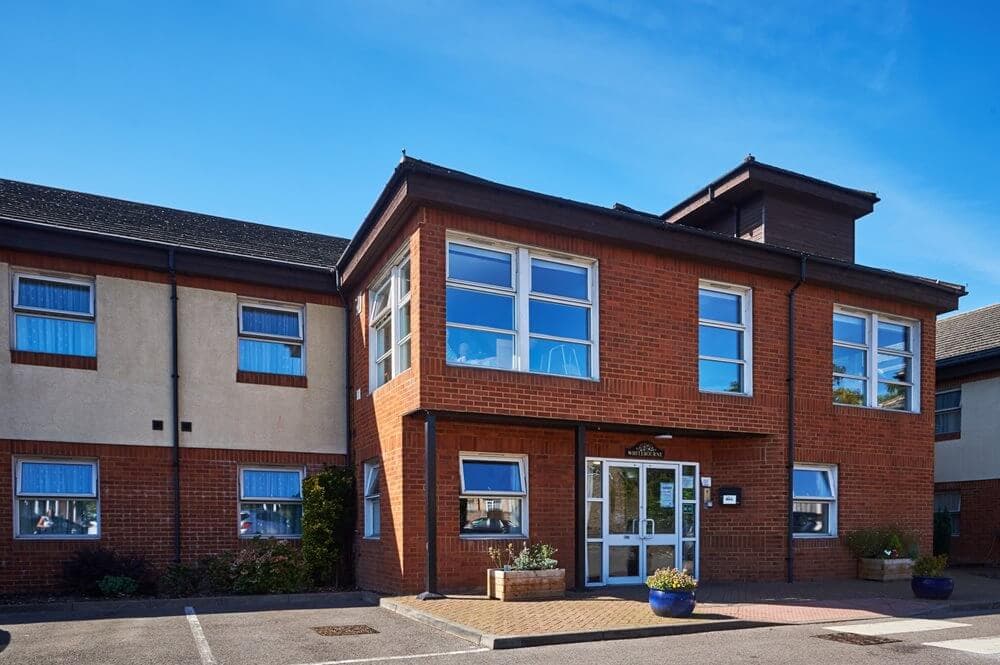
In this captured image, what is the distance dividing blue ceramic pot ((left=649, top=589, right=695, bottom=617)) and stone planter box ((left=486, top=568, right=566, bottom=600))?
70.5 inches

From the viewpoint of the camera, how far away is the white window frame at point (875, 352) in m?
15.7

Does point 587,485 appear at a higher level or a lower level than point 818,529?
higher

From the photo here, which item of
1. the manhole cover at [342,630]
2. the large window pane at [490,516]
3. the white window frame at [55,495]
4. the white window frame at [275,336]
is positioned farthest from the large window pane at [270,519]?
the manhole cover at [342,630]

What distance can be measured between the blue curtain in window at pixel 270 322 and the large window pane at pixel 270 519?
124 inches

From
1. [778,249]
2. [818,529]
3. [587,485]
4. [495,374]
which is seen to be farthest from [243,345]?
[818,529]

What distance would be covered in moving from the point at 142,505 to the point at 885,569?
1300 centimetres

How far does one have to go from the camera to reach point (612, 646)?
8656 mm

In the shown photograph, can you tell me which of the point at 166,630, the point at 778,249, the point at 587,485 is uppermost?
the point at 778,249

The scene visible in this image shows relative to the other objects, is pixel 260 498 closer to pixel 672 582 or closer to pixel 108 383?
pixel 108 383

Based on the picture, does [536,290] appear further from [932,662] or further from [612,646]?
[932,662]

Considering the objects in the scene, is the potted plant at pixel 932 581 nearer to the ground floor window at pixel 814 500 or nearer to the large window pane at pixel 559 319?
the ground floor window at pixel 814 500

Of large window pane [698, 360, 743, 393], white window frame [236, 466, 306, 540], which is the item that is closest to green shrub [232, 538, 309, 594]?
white window frame [236, 466, 306, 540]

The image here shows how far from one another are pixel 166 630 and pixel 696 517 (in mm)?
8741

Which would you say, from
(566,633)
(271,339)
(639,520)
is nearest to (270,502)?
(271,339)
